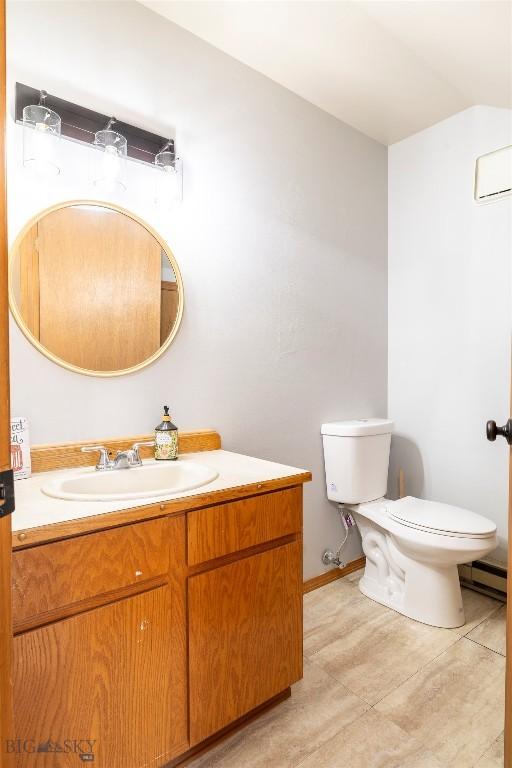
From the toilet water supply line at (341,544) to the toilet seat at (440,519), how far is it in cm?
26

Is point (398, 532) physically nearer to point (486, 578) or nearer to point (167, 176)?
point (486, 578)

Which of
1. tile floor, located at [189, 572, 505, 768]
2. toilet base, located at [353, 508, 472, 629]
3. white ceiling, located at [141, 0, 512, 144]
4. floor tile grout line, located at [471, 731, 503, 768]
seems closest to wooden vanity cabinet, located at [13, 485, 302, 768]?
tile floor, located at [189, 572, 505, 768]

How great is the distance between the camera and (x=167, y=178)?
165 cm

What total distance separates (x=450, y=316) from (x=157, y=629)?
2100 millimetres

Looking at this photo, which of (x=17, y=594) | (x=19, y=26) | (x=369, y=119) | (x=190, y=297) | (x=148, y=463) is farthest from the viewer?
(x=369, y=119)

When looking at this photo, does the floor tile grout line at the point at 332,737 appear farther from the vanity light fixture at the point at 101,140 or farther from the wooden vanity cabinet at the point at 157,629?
the vanity light fixture at the point at 101,140

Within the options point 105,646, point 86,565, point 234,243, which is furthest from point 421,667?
point 234,243

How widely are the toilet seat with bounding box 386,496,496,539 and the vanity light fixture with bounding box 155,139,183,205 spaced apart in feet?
5.60

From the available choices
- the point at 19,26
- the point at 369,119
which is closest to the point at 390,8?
the point at 369,119

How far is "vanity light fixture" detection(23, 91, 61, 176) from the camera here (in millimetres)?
1353

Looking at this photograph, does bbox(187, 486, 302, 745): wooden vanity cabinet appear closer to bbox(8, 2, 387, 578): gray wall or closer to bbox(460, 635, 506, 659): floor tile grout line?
bbox(8, 2, 387, 578): gray wall

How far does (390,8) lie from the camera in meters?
1.61

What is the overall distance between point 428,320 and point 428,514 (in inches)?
43.3

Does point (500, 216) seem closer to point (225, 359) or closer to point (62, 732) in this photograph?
point (225, 359)
